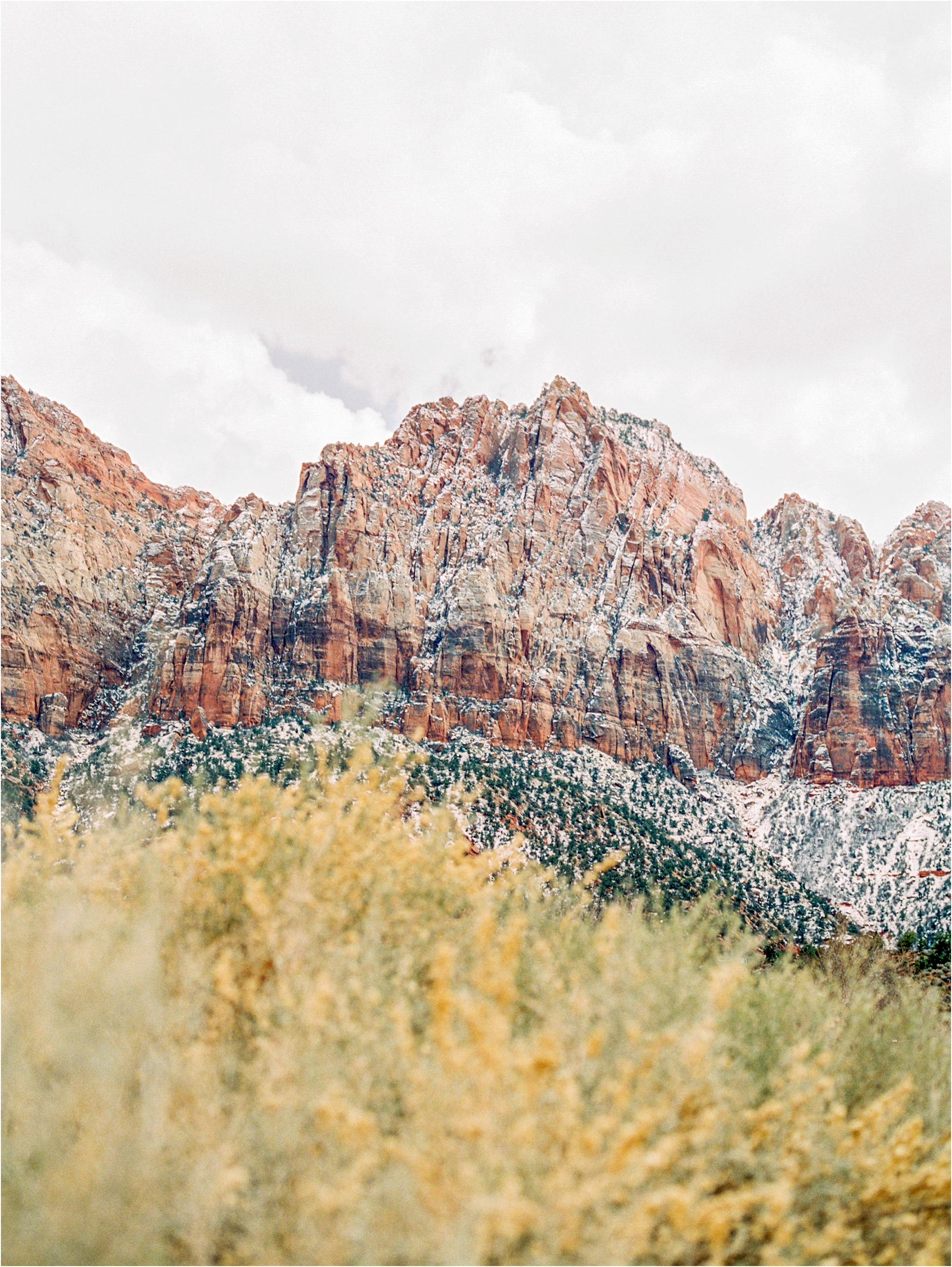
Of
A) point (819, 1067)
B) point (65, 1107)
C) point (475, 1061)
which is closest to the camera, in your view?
point (475, 1061)

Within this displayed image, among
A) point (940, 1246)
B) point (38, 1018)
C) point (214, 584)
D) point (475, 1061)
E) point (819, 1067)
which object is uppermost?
point (214, 584)

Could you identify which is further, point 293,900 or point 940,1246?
point 293,900

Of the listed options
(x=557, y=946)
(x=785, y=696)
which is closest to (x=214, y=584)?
(x=785, y=696)

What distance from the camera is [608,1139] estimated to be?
528 centimetres

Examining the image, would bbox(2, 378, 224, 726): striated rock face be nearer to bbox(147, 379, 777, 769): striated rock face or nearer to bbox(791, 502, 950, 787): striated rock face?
bbox(147, 379, 777, 769): striated rock face

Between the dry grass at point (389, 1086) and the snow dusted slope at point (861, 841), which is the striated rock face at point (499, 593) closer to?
the snow dusted slope at point (861, 841)

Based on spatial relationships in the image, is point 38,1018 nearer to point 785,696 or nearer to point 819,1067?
point 819,1067

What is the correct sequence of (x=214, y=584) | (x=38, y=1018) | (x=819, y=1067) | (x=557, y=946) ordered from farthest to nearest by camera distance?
(x=214, y=584)
(x=557, y=946)
(x=819, y=1067)
(x=38, y=1018)

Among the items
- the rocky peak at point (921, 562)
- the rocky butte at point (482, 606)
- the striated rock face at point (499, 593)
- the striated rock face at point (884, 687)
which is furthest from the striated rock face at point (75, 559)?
the rocky peak at point (921, 562)

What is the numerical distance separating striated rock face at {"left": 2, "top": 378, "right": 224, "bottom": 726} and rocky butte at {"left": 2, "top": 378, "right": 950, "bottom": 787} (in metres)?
0.44

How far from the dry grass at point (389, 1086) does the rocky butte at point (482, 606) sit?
348ft

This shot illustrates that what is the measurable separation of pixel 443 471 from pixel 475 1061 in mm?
158390

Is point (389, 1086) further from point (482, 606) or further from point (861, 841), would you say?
point (861, 841)

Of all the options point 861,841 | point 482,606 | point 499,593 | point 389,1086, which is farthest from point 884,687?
point 389,1086
